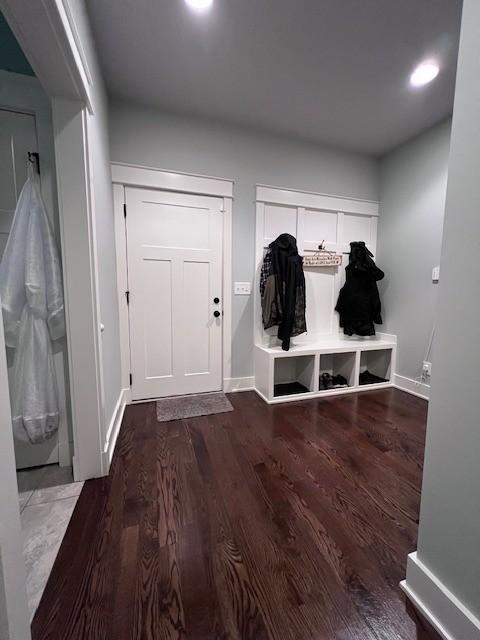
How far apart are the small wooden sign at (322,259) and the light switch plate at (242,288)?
683 millimetres

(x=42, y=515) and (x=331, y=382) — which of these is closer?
(x=42, y=515)

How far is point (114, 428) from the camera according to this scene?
6.02 ft

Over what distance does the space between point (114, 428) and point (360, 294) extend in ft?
8.86

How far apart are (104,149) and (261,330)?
202 centimetres

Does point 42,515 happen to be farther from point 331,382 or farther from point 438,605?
point 331,382

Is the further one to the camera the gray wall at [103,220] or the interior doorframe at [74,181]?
the gray wall at [103,220]

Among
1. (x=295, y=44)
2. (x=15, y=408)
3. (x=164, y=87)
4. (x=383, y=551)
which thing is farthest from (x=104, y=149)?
(x=383, y=551)

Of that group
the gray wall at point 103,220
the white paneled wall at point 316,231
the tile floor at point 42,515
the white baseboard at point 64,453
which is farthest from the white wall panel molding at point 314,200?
the tile floor at point 42,515

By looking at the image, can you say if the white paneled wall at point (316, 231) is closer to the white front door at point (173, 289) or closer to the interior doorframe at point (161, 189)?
the interior doorframe at point (161, 189)

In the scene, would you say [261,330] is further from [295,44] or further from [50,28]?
[50,28]

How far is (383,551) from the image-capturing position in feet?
3.50

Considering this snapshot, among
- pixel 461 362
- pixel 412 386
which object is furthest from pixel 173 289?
pixel 412 386

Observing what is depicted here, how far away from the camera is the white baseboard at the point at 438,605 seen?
73 cm

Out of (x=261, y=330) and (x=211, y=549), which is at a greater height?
(x=261, y=330)
